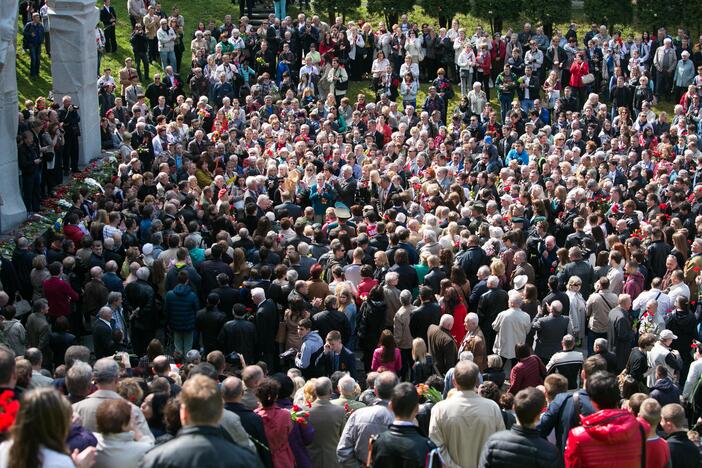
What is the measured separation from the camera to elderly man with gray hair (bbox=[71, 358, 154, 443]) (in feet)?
27.5

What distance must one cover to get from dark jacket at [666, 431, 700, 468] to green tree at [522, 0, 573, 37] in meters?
22.3

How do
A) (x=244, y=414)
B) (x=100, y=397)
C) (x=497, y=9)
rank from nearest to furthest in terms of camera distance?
1. (x=100, y=397)
2. (x=244, y=414)
3. (x=497, y=9)

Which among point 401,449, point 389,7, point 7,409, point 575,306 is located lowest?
point 575,306

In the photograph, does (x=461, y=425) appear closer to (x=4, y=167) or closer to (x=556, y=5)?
(x=4, y=167)

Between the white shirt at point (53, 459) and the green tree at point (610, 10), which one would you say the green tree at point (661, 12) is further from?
the white shirt at point (53, 459)

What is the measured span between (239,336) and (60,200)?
7.52m

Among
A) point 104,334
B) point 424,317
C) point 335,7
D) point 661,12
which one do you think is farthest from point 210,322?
point 661,12

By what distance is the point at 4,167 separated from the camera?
1848 cm

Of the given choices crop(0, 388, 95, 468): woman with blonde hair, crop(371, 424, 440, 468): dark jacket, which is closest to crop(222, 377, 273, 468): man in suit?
crop(371, 424, 440, 468): dark jacket

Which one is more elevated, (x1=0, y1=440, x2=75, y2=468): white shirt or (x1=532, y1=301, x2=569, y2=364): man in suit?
(x1=0, y1=440, x2=75, y2=468): white shirt

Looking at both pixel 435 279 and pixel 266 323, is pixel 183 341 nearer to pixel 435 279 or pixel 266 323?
pixel 266 323

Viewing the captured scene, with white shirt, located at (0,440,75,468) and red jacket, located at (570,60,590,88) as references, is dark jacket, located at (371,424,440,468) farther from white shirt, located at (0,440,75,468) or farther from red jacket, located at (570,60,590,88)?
red jacket, located at (570,60,590,88)

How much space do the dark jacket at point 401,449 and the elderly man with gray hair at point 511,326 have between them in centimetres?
591

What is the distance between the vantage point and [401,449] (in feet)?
26.2
